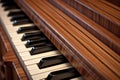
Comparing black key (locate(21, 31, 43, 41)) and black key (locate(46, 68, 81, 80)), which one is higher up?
black key (locate(21, 31, 43, 41))

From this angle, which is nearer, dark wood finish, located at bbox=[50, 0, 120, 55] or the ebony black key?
dark wood finish, located at bbox=[50, 0, 120, 55]

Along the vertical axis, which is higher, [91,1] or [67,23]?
[91,1]

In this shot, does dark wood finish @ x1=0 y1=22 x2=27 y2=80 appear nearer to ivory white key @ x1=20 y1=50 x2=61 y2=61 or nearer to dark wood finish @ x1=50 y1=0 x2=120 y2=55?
ivory white key @ x1=20 y1=50 x2=61 y2=61

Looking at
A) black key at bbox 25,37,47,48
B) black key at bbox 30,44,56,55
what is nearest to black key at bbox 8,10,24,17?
black key at bbox 25,37,47,48

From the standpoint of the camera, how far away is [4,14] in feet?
7.38

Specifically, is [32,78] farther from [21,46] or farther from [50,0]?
[50,0]

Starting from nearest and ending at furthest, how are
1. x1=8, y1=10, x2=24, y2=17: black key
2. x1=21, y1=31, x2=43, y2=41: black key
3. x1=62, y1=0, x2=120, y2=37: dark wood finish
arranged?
x1=62, y1=0, x2=120, y2=37: dark wood finish → x1=21, y1=31, x2=43, y2=41: black key → x1=8, y1=10, x2=24, y2=17: black key

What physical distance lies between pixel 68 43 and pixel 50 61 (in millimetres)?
186

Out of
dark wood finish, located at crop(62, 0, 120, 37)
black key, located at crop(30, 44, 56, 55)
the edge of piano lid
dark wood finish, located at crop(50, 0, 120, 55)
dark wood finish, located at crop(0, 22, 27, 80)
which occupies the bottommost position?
dark wood finish, located at crop(0, 22, 27, 80)

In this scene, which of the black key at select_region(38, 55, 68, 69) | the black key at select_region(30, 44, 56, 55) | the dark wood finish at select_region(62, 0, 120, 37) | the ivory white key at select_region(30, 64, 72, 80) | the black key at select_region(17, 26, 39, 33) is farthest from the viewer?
the black key at select_region(17, 26, 39, 33)

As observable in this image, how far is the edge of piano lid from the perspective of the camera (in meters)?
0.97

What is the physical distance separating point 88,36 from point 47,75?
295mm

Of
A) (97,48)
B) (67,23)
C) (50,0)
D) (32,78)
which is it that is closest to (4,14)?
(50,0)

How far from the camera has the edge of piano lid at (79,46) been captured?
97cm
